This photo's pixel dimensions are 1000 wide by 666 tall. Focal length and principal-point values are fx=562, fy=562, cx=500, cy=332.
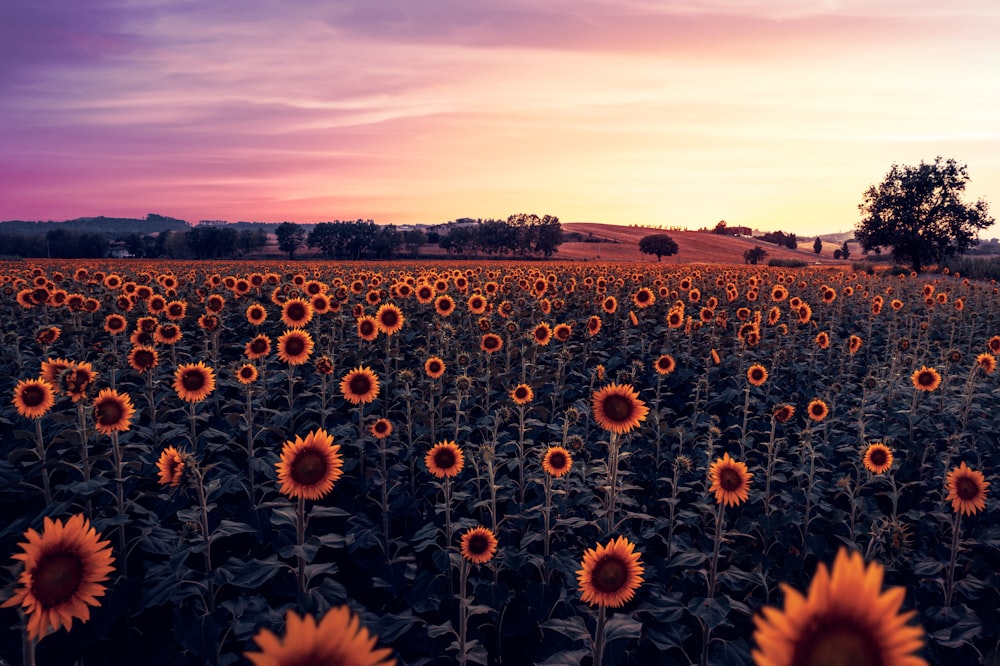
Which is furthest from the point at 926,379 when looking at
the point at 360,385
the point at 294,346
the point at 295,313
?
the point at 295,313

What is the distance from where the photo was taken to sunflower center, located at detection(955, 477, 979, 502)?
5590 millimetres

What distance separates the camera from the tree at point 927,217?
190 ft

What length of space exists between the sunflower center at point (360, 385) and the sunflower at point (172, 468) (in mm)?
2270

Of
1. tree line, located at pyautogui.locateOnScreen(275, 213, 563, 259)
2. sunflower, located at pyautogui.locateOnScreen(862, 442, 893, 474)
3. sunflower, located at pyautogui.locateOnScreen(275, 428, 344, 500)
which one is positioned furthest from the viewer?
tree line, located at pyautogui.locateOnScreen(275, 213, 563, 259)

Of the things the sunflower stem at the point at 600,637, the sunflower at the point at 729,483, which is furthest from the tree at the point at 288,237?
the sunflower stem at the point at 600,637

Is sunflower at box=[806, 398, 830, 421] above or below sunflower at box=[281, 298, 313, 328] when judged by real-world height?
below

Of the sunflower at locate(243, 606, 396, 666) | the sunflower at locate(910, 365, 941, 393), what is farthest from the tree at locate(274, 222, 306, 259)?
the sunflower at locate(243, 606, 396, 666)

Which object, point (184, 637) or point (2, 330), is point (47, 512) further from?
point (2, 330)

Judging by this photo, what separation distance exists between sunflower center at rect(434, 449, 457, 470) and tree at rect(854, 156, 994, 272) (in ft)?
221

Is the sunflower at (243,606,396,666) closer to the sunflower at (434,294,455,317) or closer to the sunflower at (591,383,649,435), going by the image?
the sunflower at (591,383,649,435)

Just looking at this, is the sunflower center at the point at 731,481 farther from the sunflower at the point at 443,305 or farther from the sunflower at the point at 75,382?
the sunflower at the point at 443,305

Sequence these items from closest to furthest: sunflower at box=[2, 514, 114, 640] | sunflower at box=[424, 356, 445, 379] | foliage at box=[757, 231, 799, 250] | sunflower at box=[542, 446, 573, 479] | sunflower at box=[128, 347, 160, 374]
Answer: sunflower at box=[2, 514, 114, 640], sunflower at box=[542, 446, 573, 479], sunflower at box=[128, 347, 160, 374], sunflower at box=[424, 356, 445, 379], foliage at box=[757, 231, 799, 250]

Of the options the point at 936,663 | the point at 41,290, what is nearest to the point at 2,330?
the point at 41,290

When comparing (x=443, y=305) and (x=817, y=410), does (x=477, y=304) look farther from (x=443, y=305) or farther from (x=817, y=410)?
(x=817, y=410)
